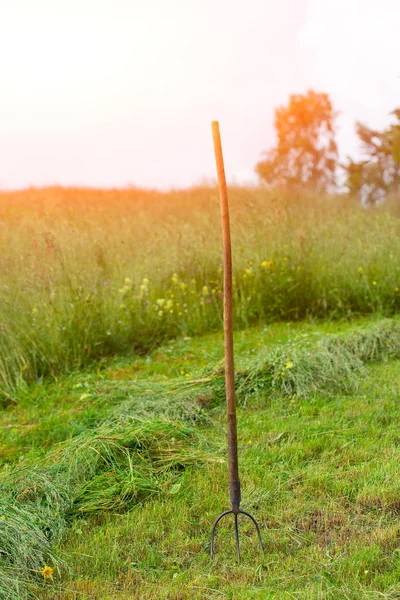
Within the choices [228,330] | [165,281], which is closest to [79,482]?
[228,330]

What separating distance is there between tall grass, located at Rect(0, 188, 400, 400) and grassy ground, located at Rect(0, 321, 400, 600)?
74 centimetres

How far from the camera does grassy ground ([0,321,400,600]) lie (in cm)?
209

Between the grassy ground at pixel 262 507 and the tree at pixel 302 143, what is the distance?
15206 millimetres

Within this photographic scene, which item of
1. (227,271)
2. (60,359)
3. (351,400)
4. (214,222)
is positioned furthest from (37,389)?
(214,222)

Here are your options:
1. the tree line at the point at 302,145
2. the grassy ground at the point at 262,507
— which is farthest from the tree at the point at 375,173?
the grassy ground at the point at 262,507

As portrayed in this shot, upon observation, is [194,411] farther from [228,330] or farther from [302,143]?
[302,143]

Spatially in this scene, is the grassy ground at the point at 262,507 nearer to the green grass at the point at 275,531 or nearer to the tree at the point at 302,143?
the green grass at the point at 275,531

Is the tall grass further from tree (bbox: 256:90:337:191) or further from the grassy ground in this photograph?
tree (bbox: 256:90:337:191)

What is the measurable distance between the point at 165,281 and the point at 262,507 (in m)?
3.81

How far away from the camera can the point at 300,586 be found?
2049 millimetres

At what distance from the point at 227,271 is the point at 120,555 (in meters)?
1.17

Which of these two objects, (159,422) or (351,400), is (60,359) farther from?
(351,400)

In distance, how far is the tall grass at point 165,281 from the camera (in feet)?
16.0

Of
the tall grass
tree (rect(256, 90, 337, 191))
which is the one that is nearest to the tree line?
tree (rect(256, 90, 337, 191))
